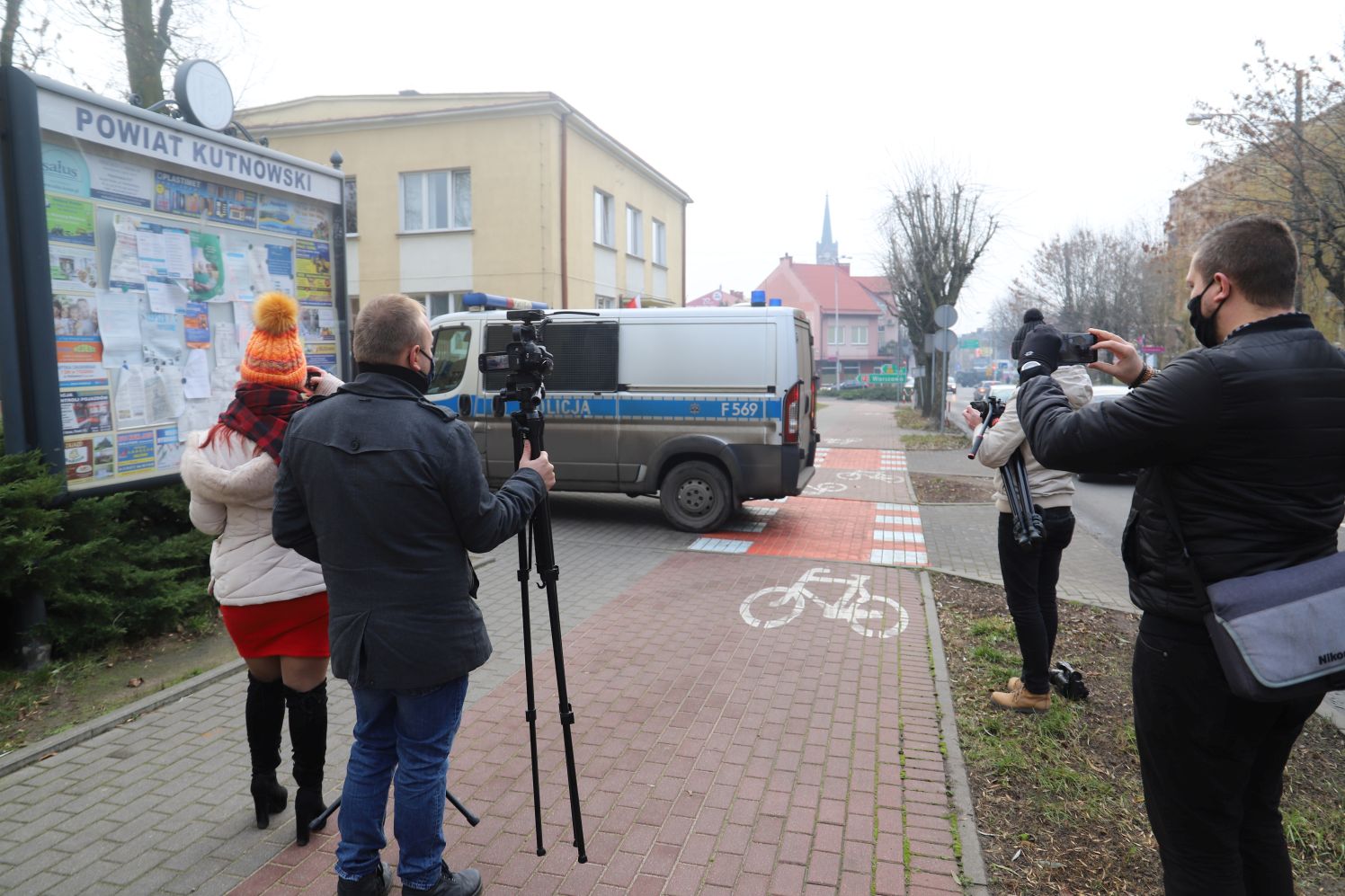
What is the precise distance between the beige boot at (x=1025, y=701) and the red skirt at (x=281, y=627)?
3.43m

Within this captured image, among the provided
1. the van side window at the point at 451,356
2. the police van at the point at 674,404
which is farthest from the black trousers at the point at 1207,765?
the van side window at the point at 451,356

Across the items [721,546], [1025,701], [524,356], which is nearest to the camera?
[524,356]

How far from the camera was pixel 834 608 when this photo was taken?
6.66 metres

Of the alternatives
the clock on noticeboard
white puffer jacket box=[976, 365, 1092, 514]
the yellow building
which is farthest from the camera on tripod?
the yellow building

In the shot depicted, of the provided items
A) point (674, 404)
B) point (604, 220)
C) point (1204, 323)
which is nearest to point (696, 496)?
point (674, 404)

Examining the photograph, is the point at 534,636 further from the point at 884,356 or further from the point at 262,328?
the point at 884,356

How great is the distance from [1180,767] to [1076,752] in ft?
6.65

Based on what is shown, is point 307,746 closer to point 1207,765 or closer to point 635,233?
point 1207,765

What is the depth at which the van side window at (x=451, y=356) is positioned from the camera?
10.0 meters

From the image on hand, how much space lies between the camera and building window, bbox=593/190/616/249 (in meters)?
21.8

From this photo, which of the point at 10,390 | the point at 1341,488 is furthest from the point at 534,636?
the point at 1341,488

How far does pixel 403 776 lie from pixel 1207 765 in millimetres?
2246

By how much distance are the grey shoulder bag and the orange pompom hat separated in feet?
9.93

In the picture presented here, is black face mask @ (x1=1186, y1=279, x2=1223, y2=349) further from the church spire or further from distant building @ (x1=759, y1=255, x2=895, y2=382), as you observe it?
the church spire
